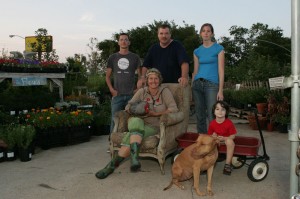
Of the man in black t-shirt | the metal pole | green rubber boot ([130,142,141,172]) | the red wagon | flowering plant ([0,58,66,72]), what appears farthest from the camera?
flowering plant ([0,58,66,72])

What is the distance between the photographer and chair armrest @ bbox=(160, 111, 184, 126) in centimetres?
434

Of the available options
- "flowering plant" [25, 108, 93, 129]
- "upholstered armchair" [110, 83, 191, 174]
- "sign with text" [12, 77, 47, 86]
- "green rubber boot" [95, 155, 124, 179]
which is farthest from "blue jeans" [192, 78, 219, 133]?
"sign with text" [12, 77, 47, 86]

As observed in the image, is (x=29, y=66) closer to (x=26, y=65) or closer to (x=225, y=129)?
(x=26, y=65)

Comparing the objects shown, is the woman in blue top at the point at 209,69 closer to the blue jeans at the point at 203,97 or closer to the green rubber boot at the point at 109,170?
the blue jeans at the point at 203,97

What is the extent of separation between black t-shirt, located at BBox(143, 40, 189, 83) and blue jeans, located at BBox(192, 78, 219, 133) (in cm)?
45

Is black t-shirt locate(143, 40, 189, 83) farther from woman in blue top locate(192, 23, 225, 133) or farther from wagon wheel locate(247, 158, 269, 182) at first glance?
wagon wheel locate(247, 158, 269, 182)

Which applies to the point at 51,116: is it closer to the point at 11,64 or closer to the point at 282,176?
the point at 11,64

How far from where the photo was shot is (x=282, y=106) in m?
7.88

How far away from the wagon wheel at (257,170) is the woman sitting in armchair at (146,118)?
125 centimetres

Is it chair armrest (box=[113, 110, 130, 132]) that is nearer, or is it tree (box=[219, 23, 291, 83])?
chair armrest (box=[113, 110, 130, 132])

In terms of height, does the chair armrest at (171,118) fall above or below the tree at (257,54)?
below

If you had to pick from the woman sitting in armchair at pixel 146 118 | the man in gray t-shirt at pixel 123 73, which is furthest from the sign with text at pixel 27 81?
the woman sitting in armchair at pixel 146 118

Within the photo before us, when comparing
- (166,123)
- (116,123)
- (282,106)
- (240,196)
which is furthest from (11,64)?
(282,106)

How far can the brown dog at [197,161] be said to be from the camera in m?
3.54
